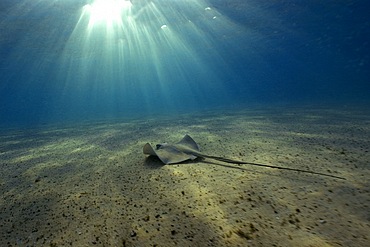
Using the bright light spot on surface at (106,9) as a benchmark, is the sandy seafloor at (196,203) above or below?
below

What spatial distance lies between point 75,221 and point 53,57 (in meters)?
37.7

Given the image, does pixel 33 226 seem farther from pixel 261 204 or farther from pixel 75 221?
pixel 261 204

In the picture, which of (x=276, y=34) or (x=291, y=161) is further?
(x=276, y=34)

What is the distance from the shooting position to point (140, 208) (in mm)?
1712

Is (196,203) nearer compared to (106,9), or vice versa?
(196,203)

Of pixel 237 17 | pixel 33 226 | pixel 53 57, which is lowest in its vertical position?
pixel 33 226

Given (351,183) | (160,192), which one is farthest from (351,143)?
(160,192)

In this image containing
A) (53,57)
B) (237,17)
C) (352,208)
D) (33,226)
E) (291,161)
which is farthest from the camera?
(53,57)

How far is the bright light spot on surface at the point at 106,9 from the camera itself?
597 inches

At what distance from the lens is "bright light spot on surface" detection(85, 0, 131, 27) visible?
15.2 m

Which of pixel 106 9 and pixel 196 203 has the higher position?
pixel 106 9

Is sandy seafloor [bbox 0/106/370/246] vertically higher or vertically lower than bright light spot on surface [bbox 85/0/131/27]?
lower

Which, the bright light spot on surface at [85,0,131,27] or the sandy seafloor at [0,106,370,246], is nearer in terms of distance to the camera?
the sandy seafloor at [0,106,370,246]

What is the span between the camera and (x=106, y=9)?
1617 centimetres
